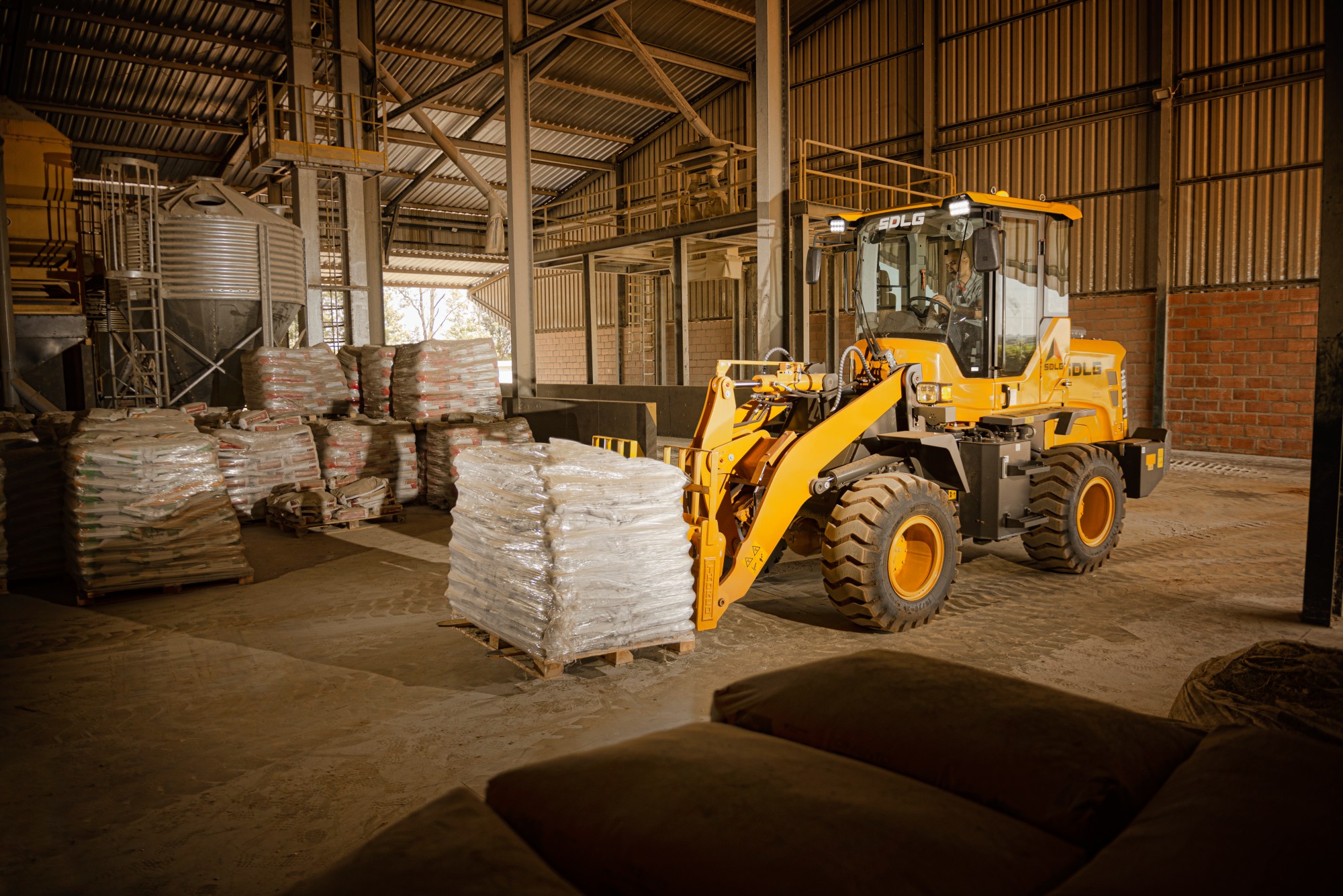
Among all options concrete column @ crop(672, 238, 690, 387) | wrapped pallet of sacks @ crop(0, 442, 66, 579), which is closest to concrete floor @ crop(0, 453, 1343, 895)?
wrapped pallet of sacks @ crop(0, 442, 66, 579)

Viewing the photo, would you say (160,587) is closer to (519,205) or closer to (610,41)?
(519,205)

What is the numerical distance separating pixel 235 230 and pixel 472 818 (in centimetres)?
1481

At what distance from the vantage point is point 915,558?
647cm

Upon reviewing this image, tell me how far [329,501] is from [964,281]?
7.15 m

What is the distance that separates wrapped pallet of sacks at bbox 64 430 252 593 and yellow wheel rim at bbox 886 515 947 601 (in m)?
5.41

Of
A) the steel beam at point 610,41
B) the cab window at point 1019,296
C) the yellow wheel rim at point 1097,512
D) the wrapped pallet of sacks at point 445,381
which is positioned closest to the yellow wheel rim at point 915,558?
the cab window at point 1019,296

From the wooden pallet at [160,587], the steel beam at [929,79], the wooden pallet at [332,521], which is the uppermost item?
the steel beam at [929,79]

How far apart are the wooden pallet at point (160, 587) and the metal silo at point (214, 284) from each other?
717 cm

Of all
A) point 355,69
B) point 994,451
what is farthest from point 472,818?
point 355,69

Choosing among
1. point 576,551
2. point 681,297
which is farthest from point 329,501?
point 681,297

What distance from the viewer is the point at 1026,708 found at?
156 centimetres

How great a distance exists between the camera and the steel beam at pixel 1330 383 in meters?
5.79

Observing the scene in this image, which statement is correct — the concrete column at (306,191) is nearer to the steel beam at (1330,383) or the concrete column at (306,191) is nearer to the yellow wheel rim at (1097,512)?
the yellow wheel rim at (1097,512)

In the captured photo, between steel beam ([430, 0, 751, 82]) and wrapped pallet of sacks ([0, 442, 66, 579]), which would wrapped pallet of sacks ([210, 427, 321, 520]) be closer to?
wrapped pallet of sacks ([0, 442, 66, 579])
